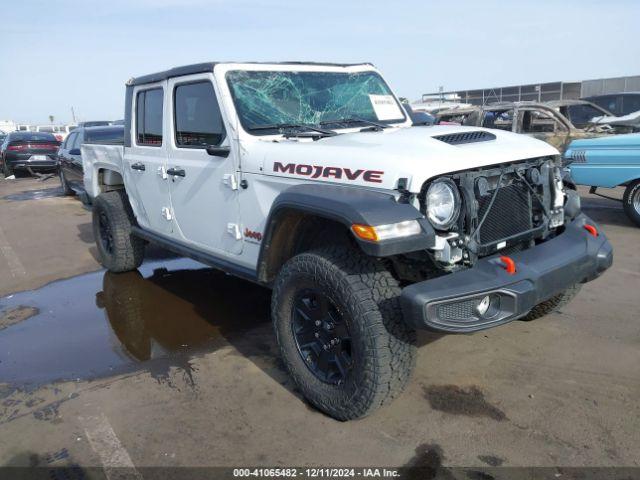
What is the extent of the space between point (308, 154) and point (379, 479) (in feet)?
5.78

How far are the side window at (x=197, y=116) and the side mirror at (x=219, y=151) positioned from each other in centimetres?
11

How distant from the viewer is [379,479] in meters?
2.51

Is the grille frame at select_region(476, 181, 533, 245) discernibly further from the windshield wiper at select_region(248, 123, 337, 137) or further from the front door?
the front door

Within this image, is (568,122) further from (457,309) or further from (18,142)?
(18,142)

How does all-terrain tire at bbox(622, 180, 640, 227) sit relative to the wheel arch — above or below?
below

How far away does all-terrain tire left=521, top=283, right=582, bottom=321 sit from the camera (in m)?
3.70

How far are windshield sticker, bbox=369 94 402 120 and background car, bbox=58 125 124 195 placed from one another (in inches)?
281

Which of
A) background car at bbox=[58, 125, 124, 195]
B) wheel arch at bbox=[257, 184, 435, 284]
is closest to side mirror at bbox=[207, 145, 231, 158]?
wheel arch at bbox=[257, 184, 435, 284]

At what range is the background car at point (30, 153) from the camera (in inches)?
649

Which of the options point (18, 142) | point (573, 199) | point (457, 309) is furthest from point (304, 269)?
point (18, 142)

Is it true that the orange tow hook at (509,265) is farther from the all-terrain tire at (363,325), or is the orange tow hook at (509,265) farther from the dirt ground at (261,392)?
the dirt ground at (261,392)

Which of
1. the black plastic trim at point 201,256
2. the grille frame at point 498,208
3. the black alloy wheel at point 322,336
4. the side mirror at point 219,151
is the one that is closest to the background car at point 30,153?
the black plastic trim at point 201,256

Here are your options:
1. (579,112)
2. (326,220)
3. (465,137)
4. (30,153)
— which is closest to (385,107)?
(465,137)

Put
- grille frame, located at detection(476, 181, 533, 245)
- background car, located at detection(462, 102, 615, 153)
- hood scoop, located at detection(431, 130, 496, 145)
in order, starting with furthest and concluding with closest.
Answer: background car, located at detection(462, 102, 615, 153) → hood scoop, located at detection(431, 130, 496, 145) → grille frame, located at detection(476, 181, 533, 245)
